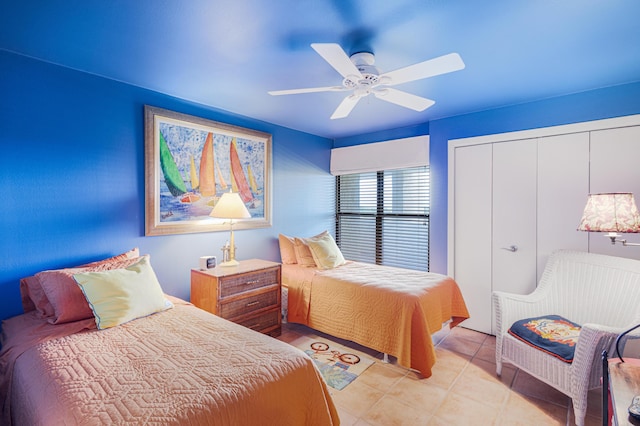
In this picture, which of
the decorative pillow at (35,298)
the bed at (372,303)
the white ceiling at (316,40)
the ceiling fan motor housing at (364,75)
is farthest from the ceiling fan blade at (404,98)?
the decorative pillow at (35,298)

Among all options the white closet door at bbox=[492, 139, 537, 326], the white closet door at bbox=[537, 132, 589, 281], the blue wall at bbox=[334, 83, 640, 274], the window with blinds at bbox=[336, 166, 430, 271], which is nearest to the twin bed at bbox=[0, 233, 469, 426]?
the white closet door at bbox=[492, 139, 537, 326]

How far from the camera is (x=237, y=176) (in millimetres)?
3506

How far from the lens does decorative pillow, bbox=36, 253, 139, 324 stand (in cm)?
194

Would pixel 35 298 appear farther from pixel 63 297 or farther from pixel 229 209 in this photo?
pixel 229 209

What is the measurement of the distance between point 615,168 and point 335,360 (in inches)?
116

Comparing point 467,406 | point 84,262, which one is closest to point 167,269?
point 84,262

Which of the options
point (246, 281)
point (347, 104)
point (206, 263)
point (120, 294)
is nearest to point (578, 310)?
point (347, 104)

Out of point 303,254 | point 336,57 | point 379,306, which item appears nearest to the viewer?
point 336,57

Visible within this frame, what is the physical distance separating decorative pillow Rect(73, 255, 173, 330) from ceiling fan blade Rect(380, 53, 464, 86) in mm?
2079

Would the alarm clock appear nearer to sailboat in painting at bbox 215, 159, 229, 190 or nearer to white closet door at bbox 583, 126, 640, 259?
sailboat in painting at bbox 215, 159, 229, 190

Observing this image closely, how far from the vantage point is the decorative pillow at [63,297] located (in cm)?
194

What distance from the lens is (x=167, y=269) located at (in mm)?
2959

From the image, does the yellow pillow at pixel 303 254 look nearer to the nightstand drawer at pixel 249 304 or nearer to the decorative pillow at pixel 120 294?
the nightstand drawer at pixel 249 304

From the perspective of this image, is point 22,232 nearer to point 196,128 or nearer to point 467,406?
point 196,128
